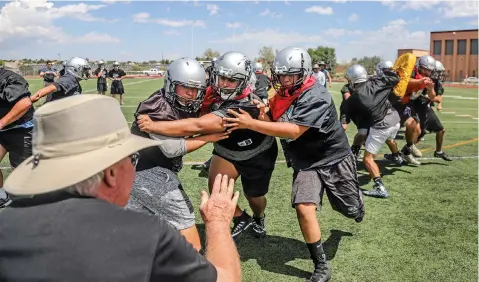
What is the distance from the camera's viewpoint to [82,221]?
Answer: 1.44m

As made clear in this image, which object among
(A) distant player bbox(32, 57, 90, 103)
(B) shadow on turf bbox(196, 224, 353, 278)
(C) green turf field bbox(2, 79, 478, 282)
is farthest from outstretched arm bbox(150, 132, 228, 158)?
(A) distant player bbox(32, 57, 90, 103)

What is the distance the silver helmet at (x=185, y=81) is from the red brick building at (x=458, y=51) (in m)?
71.9

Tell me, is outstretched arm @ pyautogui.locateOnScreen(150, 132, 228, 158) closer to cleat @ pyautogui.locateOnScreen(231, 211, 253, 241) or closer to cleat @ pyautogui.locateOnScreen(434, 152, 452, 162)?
cleat @ pyautogui.locateOnScreen(231, 211, 253, 241)

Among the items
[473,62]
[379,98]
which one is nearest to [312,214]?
[379,98]

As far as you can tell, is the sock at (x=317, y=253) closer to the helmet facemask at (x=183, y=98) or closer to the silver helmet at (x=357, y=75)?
the helmet facemask at (x=183, y=98)

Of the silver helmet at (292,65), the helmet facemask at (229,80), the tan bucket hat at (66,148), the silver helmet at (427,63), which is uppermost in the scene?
the silver helmet at (427,63)

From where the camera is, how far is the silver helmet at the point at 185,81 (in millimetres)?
3506

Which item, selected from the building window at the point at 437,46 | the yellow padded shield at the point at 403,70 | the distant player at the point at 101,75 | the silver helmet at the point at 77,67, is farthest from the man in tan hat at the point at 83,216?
the building window at the point at 437,46

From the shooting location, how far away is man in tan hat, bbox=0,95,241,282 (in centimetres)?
141

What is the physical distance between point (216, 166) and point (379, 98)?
3217 millimetres

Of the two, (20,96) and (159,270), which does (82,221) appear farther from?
(20,96)

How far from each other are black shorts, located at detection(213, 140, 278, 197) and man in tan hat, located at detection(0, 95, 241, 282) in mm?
2805

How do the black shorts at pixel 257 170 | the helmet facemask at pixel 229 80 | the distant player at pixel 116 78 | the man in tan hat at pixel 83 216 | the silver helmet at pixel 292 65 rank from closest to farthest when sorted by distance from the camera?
the man in tan hat at pixel 83 216, the helmet facemask at pixel 229 80, the silver helmet at pixel 292 65, the black shorts at pixel 257 170, the distant player at pixel 116 78

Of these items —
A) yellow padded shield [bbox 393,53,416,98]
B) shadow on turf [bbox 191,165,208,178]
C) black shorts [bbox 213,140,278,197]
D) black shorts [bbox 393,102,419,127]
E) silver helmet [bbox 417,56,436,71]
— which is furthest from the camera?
black shorts [bbox 393,102,419,127]
